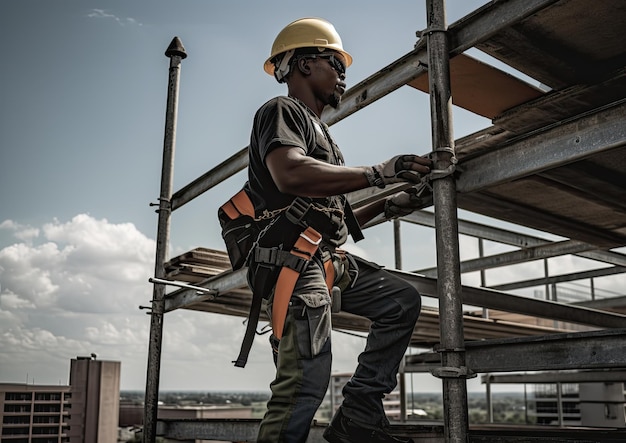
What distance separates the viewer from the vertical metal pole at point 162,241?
675cm

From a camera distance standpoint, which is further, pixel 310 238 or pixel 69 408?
pixel 69 408

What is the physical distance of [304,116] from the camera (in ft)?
10.8

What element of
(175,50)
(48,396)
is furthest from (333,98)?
(48,396)

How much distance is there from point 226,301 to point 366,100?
3402 mm

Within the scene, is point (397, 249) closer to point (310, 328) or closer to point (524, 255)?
point (524, 255)

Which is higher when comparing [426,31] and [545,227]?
[426,31]

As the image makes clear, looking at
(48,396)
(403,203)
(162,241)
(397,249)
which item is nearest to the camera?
(403,203)

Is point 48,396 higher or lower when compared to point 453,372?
lower

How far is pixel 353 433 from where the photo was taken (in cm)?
346

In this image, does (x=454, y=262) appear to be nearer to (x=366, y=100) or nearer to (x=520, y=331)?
(x=366, y=100)

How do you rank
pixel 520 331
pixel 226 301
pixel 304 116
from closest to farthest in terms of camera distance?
pixel 304 116
pixel 226 301
pixel 520 331

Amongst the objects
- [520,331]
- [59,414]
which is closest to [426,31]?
[520,331]

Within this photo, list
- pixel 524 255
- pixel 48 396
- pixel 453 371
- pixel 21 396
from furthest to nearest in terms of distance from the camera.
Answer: pixel 48 396 < pixel 21 396 < pixel 524 255 < pixel 453 371

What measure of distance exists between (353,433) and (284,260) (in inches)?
39.2
